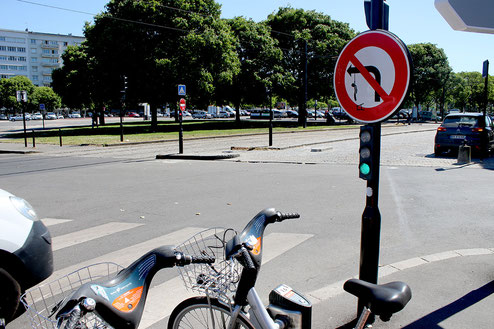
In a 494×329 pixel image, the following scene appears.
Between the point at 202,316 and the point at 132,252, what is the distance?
10.4ft

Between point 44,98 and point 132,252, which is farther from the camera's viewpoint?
point 44,98

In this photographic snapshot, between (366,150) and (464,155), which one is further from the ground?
(366,150)

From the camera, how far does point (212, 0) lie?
1537 inches

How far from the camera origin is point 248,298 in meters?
2.37

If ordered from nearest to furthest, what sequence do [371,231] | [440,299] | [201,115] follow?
[371,231], [440,299], [201,115]

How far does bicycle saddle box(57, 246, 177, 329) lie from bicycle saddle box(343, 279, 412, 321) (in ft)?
3.25

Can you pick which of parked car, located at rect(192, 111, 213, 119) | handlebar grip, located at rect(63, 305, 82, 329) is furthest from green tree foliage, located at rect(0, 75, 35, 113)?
handlebar grip, located at rect(63, 305, 82, 329)

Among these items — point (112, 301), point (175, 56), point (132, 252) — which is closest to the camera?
point (112, 301)

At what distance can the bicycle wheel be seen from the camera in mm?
2420

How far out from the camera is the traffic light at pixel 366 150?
335 centimetres

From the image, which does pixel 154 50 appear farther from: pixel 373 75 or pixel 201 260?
pixel 201 260

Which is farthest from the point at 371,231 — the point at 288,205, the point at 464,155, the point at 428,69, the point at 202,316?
the point at 428,69

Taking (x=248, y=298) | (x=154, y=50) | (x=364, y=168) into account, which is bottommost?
(x=248, y=298)

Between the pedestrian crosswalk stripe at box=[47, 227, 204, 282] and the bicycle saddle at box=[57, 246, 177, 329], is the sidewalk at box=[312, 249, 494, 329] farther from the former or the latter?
the pedestrian crosswalk stripe at box=[47, 227, 204, 282]
